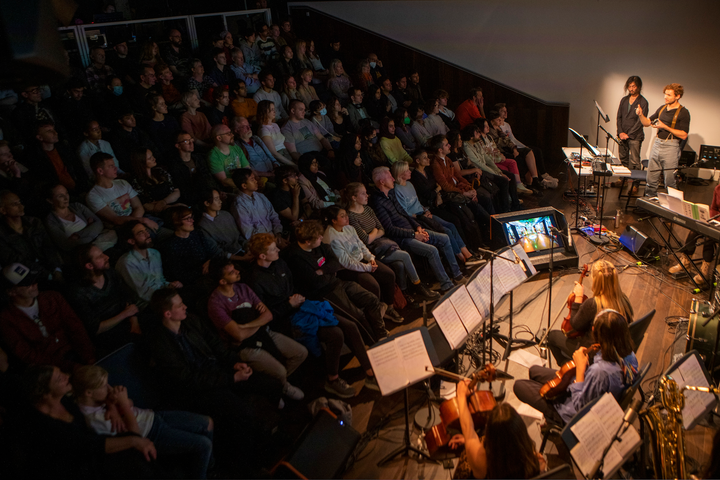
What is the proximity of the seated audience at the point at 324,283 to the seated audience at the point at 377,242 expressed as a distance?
0.64 meters

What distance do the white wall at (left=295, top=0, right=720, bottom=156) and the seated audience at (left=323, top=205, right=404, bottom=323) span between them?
5.75 meters

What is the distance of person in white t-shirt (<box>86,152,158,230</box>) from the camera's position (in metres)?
3.86

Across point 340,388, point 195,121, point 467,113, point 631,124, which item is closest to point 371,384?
point 340,388

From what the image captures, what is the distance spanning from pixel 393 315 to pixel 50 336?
2684 millimetres

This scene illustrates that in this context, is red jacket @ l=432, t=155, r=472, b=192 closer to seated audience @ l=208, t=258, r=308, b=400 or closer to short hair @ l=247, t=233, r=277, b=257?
short hair @ l=247, t=233, r=277, b=257

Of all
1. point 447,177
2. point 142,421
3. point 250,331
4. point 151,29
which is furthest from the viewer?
point 151,29

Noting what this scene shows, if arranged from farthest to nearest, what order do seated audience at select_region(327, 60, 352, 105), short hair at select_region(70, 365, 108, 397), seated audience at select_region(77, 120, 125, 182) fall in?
seated audience at select_region(327, 60, 352, 105), seated audience at select_region(77, 120, 125, 182), short hair at select_region(70, 365, 108, 397)

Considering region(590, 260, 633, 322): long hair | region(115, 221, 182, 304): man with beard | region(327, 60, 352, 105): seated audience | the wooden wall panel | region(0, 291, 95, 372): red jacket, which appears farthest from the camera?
the wooden wall panel

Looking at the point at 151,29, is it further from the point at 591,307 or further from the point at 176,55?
the point at 591,307

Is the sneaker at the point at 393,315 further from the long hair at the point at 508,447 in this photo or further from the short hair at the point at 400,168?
the long hair at the point at 508,447

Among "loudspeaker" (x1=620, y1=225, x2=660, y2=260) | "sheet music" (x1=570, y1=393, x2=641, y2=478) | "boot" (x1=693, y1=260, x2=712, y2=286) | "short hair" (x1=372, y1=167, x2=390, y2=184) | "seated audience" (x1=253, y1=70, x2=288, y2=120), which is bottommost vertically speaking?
"boot" (x1=693, y1=260, x2=712, y2=286)

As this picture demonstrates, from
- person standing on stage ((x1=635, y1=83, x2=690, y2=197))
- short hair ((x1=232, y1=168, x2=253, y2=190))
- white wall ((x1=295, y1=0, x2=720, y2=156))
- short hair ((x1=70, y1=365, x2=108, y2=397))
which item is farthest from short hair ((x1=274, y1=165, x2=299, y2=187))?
white wall ((x1=295, y1=0, x2=720, y2=156))

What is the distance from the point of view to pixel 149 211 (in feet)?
13.8

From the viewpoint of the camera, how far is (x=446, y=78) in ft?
28.9
